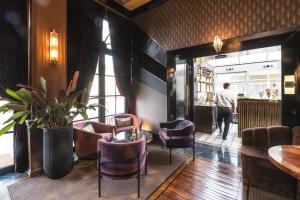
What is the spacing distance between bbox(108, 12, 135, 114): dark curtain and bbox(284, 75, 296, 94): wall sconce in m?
3.73

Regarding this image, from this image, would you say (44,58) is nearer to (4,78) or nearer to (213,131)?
(4,78)

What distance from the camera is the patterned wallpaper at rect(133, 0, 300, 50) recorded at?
277cm

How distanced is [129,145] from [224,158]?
241 centimetres

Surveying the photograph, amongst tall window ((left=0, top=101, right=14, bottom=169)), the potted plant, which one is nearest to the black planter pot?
the potted plant

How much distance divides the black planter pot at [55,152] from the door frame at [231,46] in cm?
269

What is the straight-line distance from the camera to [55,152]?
267 cm

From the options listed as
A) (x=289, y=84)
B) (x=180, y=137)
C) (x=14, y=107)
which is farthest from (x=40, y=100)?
(x=289, y=84)

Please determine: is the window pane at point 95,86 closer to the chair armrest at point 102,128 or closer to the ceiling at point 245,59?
the chair armrest at point 102,128

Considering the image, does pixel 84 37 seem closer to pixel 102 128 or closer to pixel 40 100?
pixel 40 100

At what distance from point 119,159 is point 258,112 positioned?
4.24 meters

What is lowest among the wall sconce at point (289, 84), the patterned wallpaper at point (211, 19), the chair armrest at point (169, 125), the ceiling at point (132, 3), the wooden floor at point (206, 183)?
the wooden floor at point (206, 183)

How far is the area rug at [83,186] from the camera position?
223cm

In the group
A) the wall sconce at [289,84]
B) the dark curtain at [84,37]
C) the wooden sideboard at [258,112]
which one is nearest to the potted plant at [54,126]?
the dark curtain at [84,37]

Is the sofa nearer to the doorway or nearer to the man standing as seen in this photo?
the doorway
